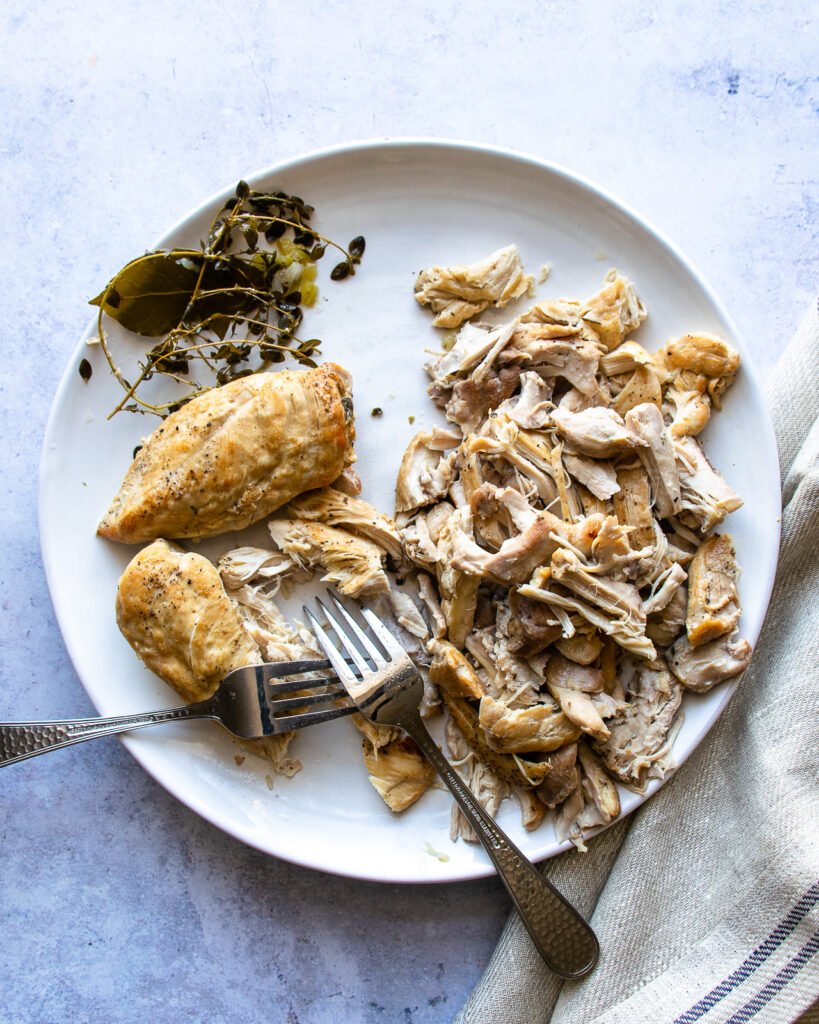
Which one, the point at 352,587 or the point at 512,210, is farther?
the point at 512,210

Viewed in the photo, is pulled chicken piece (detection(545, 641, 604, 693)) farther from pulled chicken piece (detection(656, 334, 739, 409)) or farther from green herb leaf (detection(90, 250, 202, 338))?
green herb leaf (detection(90, 250, 202, 338))

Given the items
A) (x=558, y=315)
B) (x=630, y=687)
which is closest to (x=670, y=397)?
(x=558, y=315)

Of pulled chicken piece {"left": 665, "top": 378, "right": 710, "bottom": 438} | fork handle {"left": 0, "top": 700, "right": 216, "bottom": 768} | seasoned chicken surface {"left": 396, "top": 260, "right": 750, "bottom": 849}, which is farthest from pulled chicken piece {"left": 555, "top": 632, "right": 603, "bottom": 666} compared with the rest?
fork handle {"left": 0, "top": 700, "right": 216, "bottom": 768}

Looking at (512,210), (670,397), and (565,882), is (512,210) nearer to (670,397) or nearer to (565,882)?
(670,397)

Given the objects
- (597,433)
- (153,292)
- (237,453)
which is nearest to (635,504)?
(597,433)

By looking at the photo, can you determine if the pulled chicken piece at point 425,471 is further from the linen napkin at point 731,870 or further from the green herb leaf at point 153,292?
the linen napkin at point 731,870

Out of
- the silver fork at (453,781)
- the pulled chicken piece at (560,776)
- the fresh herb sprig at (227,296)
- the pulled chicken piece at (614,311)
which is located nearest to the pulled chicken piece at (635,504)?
the pulled chicken piece at (614,311)

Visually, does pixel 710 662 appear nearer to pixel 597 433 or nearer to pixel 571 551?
pixel 571 551
